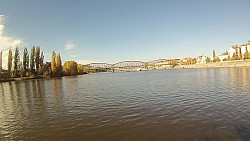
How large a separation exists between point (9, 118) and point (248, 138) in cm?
1809

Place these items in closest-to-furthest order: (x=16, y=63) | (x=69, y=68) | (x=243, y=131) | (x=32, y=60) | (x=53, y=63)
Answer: (x=243, y=131) < (x=16, y=63) < (x=32, y=60) < (x=53, y=63) < (x=69, y=68)

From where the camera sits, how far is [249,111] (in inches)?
553

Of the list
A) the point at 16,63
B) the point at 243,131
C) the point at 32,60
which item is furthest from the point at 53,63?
the point at 243,131

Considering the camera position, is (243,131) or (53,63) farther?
(53,63)

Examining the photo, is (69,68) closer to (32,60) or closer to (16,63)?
(32,60)

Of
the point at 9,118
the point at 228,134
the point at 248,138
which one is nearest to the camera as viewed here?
the point at 248,138

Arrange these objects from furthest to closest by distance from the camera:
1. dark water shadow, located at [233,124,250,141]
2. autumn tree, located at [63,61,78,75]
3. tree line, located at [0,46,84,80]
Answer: autumn tree, located at [63,61,78,75] < tree line, located at [0,46,84,80] < dark water shadow, located at [233,124,250,141]

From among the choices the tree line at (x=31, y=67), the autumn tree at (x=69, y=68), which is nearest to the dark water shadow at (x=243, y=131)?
the tree line at (x=31, y=67)

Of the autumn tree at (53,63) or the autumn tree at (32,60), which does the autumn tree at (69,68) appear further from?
the autumn tree at (32,60)

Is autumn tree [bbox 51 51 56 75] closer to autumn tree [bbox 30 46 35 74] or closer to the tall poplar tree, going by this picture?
autumn tree [bbox 30 46 35 74]

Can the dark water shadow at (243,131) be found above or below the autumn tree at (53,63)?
below

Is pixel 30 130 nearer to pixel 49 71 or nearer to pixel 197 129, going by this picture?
pixel 197 129

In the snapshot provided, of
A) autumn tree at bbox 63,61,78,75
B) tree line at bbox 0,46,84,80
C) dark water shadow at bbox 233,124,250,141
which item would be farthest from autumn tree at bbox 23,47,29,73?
dark water shadow at bbox 233,124,250,141

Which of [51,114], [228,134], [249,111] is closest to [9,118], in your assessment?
[51,114]
